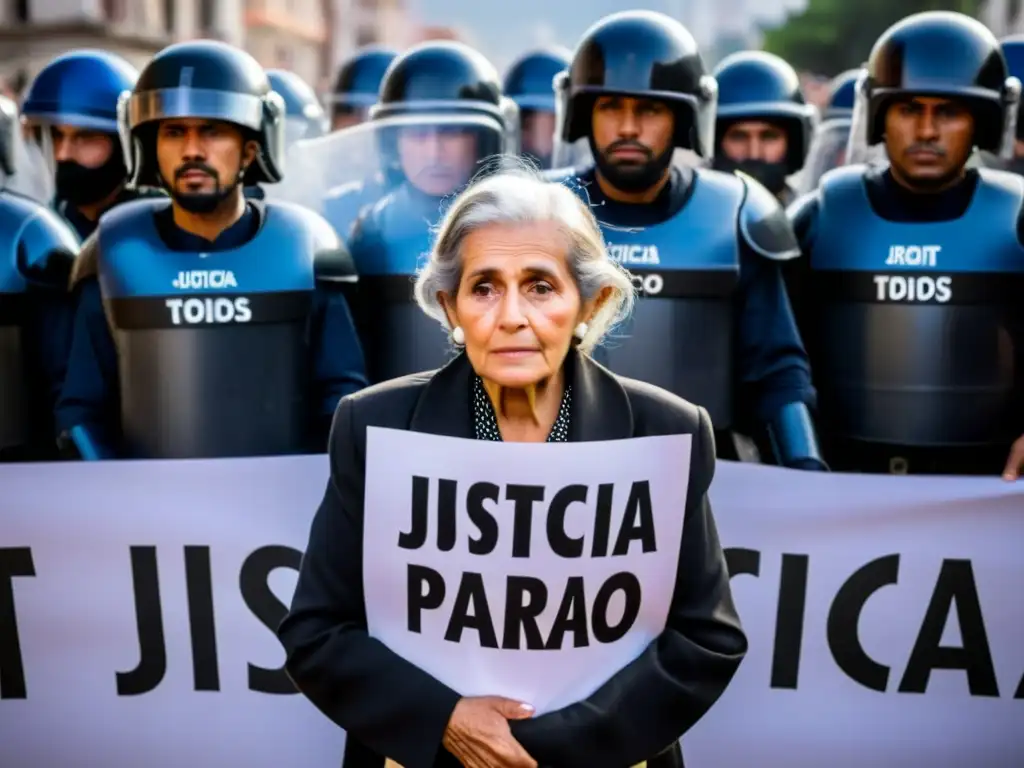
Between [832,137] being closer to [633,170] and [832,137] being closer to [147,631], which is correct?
[633,170]

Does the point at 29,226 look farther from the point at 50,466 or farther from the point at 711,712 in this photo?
the point at 711,712

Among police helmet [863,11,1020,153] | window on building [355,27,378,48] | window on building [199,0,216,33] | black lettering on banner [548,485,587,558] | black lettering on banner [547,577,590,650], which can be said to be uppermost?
window on building [199,0,216,33]

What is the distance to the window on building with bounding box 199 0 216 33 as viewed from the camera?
10.7 metres

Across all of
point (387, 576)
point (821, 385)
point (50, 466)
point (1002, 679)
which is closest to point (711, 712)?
point (1002, 679)

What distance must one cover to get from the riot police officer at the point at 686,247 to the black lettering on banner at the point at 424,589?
1561mm

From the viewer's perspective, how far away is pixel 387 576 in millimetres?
1789

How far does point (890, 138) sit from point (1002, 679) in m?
1.50

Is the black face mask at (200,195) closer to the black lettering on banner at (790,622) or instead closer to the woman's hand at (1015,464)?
the black lettering on banner at (790,622)

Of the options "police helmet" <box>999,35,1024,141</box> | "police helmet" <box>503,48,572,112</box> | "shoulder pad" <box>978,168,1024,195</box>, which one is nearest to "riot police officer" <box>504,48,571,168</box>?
"police helmet" <box>503,48,572,112</box>

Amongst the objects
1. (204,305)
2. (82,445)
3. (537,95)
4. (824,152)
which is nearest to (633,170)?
(204,305)

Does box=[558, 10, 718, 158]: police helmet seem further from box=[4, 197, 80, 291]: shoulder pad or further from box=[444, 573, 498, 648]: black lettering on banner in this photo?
box=[444, 573, 498, 648]: black lettering on banner

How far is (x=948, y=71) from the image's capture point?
3547 mm

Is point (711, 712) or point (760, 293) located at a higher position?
point (760, 293)

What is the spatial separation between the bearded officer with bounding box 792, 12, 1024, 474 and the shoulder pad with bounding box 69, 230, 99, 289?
1845 millimetres
